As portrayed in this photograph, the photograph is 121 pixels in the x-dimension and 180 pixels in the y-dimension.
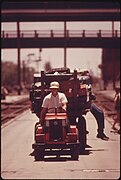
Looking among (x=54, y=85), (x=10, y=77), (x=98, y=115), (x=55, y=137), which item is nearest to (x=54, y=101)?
(x=54, y=85)

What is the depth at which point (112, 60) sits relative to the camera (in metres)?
8.32

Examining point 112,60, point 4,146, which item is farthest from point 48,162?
point 4,146

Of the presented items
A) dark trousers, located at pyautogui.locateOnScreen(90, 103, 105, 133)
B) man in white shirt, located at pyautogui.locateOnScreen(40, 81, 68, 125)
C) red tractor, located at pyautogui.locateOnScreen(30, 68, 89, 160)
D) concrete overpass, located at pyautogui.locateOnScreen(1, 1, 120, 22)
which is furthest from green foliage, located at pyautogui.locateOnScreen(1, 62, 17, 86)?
man in white shirt, located at pyautogui.locateOnScreen(40, 81, 68, 125)

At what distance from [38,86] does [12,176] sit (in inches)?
87.0

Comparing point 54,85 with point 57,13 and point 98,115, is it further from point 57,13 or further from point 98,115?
point 57,13

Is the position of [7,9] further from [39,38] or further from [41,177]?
[41,177]

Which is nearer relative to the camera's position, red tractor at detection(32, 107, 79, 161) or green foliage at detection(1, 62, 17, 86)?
red tractor at detection(32, 107, 79, 161)

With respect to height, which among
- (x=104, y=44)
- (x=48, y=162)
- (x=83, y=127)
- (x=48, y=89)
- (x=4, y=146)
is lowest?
(x=4, y=146)

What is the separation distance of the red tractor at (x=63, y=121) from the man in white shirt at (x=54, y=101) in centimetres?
6

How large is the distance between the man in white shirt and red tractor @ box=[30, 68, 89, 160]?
6 cm

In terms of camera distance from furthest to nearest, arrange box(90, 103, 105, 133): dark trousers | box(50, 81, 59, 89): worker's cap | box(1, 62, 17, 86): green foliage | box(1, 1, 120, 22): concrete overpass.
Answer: box(1, 62, 17, 86): green foliage → box(1, 1, 120, 22): concrete overpass → box(90, 103, 105, 133): dark trousers → box(50, 81, 59, 89): worker's cap

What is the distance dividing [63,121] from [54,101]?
9.4 inches

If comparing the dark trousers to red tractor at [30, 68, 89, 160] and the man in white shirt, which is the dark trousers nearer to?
red tractor at [30, 68, 89, 160]

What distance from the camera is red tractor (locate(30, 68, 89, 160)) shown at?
5.70m
